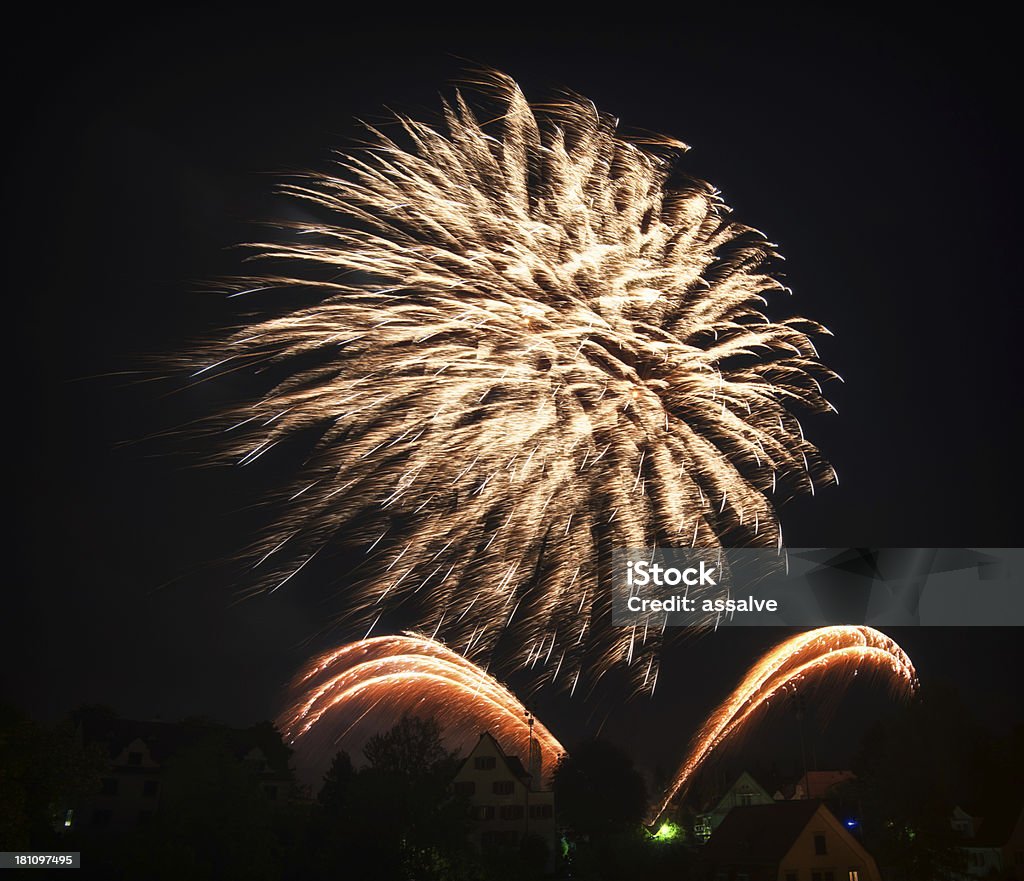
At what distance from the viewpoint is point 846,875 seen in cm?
4159

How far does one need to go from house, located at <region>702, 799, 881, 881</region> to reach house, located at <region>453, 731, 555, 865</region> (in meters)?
12.2

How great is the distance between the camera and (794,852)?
1626 inches

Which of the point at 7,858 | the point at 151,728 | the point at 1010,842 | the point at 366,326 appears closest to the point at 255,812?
the point at 7,858

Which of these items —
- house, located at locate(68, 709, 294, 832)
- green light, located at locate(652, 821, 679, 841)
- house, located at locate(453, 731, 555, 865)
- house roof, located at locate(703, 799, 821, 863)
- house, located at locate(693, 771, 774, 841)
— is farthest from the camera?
house, located at locate(693, 771, 774, 841)

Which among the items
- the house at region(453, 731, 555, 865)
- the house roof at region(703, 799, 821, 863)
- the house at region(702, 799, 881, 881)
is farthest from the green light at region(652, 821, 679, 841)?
the house at region(702, 799, 881, 881)

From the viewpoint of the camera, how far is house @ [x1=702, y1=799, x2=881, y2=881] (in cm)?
4106

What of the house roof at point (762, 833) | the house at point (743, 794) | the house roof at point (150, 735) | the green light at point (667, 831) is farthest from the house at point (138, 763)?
the house at point (743, 794)

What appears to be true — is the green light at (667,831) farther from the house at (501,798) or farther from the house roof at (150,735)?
the house roof at (150,735)

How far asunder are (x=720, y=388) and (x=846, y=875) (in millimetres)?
28066

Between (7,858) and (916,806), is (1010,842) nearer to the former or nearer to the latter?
(916,806)

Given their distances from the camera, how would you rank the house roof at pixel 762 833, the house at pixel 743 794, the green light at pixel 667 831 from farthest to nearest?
the house at pixel 743 794, the green light at pixel 667 831, the house roof at pixel 762 833

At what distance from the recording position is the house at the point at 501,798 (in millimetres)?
53125

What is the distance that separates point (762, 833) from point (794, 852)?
2572 millimetres

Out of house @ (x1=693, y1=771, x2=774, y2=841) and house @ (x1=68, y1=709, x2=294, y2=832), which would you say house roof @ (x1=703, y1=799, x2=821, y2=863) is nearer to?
house @ (x1=68, y1=709, x2=294, y2=832)
